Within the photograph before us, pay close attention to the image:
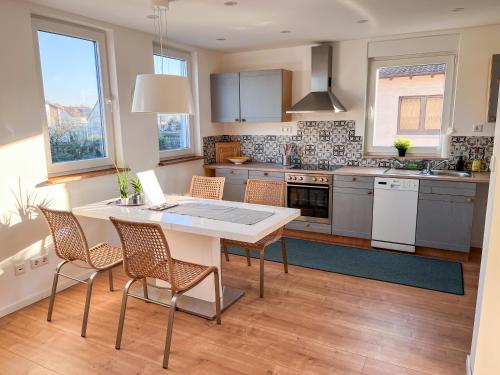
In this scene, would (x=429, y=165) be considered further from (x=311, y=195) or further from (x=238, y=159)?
(x=238, y=159)

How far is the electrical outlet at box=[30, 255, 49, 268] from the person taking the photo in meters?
3.03

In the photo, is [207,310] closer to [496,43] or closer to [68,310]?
[68,310]

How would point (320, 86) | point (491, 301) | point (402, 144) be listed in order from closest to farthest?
1. point (491, 301)
2. point (402, 144)
3. point (320, 86)

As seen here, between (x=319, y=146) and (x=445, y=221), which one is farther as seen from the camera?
(x=319, y=146)

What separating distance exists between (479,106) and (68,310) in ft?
14.5

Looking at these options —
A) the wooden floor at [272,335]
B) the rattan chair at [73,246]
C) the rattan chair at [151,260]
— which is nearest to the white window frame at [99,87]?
the rattan chair at [73,246]

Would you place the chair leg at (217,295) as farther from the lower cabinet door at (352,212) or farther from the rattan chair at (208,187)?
the lower cabinet door at (352,212)

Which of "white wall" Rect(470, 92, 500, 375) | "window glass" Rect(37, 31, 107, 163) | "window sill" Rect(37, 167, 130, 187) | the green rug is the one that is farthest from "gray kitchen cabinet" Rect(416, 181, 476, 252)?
"window glass" Rect(37, 31, 107, 163)

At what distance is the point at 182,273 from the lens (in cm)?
248

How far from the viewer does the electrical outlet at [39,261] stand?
303 cm

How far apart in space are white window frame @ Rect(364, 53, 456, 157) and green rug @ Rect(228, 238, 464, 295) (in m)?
1.26

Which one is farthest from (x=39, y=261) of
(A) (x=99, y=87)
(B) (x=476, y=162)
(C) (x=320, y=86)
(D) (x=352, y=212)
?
(B) (x=476, y=162)

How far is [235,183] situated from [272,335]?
260 cm

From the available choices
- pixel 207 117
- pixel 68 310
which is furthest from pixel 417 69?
pixel 68 310
